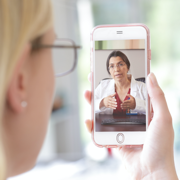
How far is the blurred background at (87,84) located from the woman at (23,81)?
1.12 m

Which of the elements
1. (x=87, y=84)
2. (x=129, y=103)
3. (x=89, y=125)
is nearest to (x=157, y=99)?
(x=129, y=103)

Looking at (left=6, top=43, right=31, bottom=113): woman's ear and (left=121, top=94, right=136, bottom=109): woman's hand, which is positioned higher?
(left=6, top=43, right=31, bottom=113): woman's ear

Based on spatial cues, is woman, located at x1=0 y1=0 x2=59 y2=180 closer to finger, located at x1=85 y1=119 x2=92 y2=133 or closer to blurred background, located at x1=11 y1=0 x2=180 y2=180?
finger, located at x1=85 y1=119 x2=92 y2=133

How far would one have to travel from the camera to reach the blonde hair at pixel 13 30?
0.88ft

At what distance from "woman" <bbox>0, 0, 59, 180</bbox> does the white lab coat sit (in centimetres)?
23

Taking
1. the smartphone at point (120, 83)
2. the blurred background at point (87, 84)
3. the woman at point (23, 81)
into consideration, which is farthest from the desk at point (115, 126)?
the blurred background at point (87, 84)

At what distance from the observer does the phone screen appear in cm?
58

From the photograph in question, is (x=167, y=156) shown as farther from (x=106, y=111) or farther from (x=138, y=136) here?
(x=106, y=111)

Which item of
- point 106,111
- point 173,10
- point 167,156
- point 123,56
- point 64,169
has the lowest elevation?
point 64,169

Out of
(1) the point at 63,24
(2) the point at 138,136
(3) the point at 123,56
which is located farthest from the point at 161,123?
(1) the point at 63,24

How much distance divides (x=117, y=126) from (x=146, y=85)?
5.6 inches

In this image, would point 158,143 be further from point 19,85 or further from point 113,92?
point 19,85

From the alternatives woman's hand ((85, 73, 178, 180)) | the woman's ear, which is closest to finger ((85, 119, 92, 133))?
woman's hand ((85, 73, 178, 180))

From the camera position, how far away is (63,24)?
1.45 m
